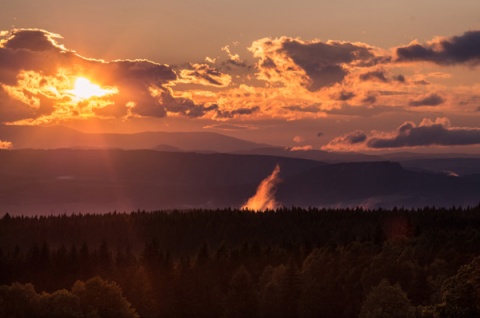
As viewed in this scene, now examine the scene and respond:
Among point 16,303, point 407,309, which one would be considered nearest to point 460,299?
point 407,309

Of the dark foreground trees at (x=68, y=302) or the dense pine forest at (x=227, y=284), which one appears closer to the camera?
the dark foreground trees at (x=68, y=302)

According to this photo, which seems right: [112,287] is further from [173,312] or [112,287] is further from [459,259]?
[459,259]

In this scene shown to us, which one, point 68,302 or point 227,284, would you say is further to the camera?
point 227,284

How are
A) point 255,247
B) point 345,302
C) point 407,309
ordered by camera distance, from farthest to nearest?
1. point 255,247
2. point 345,302
3. point 407,309

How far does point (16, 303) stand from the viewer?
393 feet

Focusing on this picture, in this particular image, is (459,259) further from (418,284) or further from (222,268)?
(222,268)

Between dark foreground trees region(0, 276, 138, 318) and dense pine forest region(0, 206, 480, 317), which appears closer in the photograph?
dark foreground trees region(0, 276, 138, 318)

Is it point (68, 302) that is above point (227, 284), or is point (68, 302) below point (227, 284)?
above

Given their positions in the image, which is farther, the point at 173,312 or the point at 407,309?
the point at 173,312

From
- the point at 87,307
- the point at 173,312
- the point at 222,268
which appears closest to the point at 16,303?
the point at 87,307

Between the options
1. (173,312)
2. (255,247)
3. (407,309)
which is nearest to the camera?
(407,309)

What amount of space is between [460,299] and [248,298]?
353 ft

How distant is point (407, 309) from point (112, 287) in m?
45.2

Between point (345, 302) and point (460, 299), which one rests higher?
point (460, 299)
